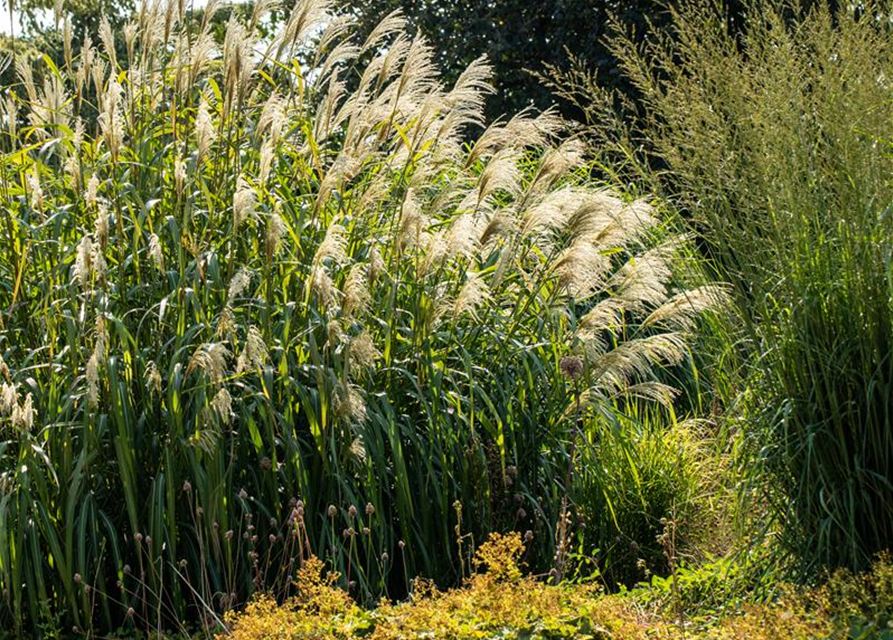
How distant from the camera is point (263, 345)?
3.93 meters

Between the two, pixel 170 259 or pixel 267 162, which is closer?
pixel 267 162

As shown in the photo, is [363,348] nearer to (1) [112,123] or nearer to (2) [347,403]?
(2) [347,403]

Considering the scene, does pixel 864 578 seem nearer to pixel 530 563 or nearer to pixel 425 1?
pixel 530 563

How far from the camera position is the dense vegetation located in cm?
400

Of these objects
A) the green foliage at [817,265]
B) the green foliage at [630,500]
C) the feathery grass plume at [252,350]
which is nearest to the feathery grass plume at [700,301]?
the green foliage at [817,265]

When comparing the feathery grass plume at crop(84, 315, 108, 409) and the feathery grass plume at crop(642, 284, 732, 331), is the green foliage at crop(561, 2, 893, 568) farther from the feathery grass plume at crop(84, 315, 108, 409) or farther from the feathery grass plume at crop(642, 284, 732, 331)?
the feathery grass plume at crop(84, 315, 108, 409)

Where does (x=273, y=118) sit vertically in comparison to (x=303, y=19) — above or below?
below

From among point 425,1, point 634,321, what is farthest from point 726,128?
point 425,1

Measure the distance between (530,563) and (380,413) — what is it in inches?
38.0

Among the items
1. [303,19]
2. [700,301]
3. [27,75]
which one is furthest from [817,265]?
[27,75]

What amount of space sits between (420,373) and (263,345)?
3.08 ft

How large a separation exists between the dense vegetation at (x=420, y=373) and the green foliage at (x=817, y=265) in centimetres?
2

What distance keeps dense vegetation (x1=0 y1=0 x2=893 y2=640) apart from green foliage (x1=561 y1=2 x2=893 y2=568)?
15mm

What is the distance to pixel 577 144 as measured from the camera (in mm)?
5176
